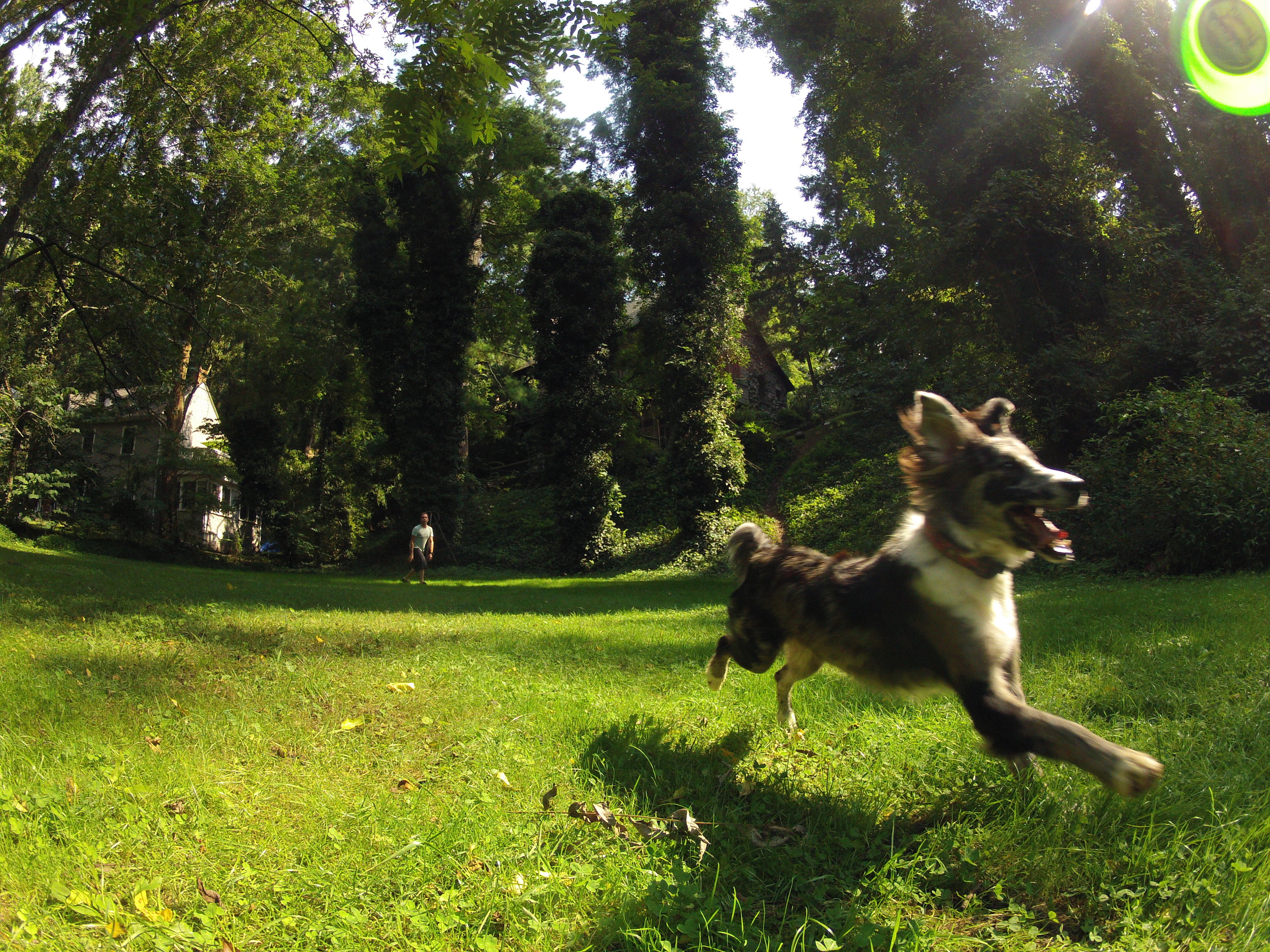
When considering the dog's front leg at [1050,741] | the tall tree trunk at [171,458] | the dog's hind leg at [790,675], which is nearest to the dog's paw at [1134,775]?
the dog's front leg at [1050,741]

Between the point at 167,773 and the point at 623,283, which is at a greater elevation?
the point at 623,283

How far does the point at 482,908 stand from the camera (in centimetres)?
291

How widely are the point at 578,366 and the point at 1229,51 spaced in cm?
1995

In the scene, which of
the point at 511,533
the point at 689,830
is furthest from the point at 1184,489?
the point at 511,533

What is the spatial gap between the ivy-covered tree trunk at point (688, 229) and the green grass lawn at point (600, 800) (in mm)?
18950

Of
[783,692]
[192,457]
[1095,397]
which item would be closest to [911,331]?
[1095,397]

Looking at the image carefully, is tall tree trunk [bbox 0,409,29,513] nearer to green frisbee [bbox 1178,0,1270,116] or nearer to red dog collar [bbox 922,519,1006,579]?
red dog collar [bbox 922,519,1006,579]

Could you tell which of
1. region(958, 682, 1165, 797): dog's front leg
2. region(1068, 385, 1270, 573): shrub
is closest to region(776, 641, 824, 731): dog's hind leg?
region(958, 682, 1165, 797): dog's front leg

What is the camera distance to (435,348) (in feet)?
97.1

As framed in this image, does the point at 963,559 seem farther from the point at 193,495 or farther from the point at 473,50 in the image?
the point at 193,495

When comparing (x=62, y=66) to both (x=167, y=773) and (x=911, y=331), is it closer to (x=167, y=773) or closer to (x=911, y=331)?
(x=167, y=773)

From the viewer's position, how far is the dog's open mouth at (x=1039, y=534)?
343cm

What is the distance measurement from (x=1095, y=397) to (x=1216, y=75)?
30.4 feet

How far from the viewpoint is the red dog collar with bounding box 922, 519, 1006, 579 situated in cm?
360
